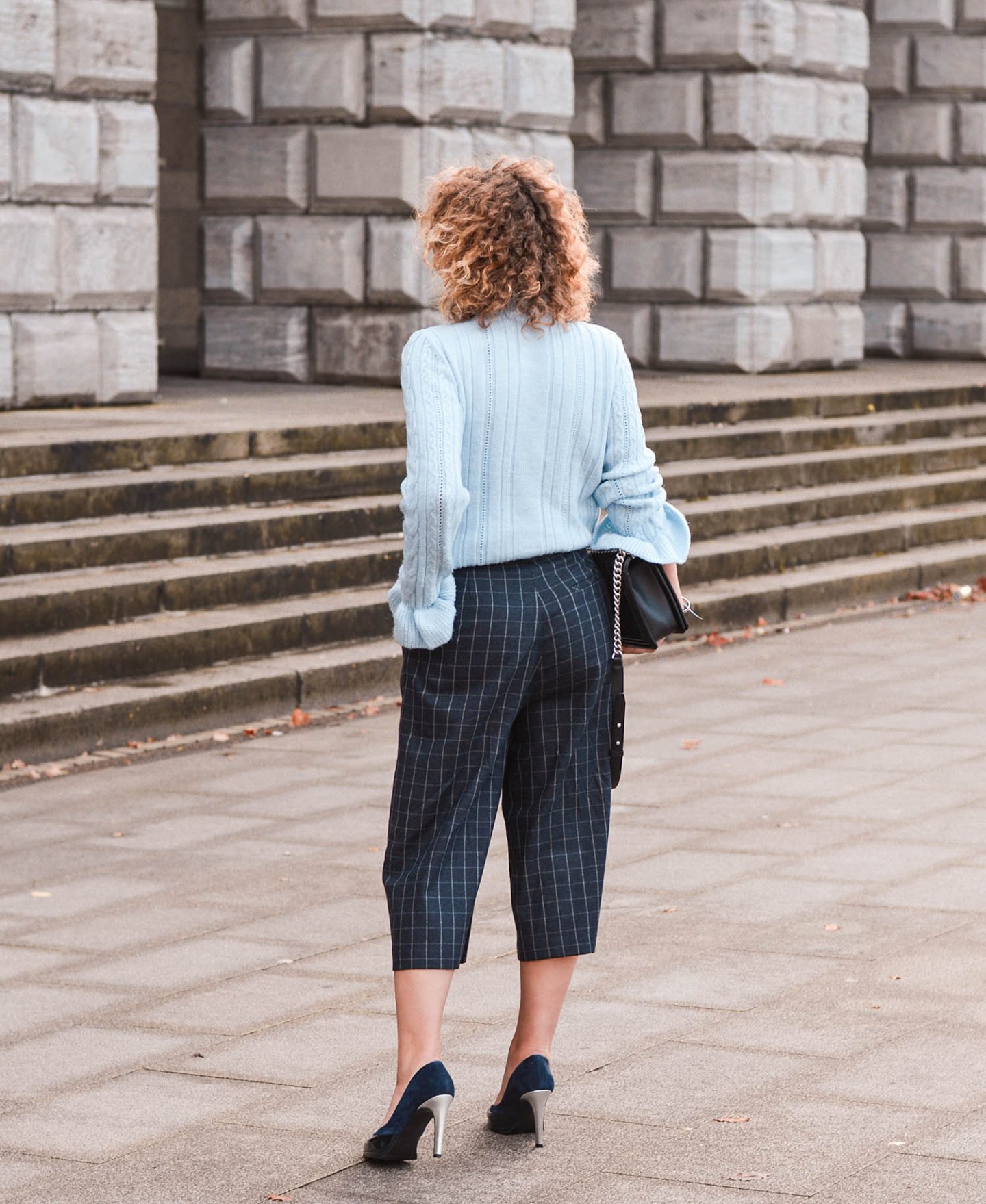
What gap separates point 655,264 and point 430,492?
12.8 metres

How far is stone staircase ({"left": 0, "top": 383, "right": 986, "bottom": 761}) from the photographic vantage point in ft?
26.0

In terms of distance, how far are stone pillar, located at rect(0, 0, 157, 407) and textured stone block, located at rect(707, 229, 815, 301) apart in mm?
5223

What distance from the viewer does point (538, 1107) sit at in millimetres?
4031

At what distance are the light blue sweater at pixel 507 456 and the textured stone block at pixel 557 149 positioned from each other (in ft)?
32.9

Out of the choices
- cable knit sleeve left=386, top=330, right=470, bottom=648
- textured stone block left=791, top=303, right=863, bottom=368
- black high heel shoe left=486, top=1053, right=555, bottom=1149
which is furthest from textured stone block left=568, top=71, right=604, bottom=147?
black high heel shoe left=486, top=1053, right=555, bottom=1149

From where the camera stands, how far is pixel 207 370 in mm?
14391

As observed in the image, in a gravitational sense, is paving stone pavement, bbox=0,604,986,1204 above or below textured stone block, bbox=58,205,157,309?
below

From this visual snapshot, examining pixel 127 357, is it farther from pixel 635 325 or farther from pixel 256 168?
pixel 635 325

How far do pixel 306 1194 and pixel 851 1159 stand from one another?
3.04 feet

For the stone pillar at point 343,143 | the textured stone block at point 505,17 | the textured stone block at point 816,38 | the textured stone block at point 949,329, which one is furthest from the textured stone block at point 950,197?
the textured stone block at point 505,17

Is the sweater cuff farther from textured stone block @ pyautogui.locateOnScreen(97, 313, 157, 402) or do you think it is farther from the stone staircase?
textured stone block @ pyautogui.locateOnScreen(97, 313, 157, 402)

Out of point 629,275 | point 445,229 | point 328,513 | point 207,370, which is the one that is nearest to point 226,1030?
point 445,229

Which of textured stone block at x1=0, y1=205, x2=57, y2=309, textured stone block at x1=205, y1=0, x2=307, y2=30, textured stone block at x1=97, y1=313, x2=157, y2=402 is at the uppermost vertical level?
textured stone block at x1=205, y1=0, x2=307, y2=30

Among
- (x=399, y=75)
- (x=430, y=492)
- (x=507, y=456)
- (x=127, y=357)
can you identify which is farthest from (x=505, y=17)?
(x=430, y=492)
